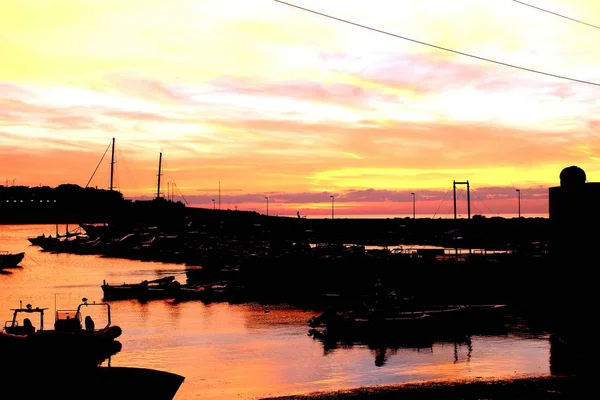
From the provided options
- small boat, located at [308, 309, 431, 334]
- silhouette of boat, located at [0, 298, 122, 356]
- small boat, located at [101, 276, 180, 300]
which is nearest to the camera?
silhouette of boat, located at [0, 298, 122, 356]

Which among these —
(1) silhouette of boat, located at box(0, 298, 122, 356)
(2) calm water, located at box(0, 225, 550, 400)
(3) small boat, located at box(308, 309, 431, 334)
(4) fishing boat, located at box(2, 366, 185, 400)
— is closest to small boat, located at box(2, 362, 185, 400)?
(4) fishing boat, located at box(2, 366, 185, 400)

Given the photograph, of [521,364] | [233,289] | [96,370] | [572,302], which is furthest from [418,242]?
[96,370]

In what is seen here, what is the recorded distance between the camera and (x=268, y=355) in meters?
46.8

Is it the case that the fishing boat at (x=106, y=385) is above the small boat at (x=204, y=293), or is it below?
above

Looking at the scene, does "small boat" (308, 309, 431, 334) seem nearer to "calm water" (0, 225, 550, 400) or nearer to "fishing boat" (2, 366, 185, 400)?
"calm water" (0, 225, 550, 400)

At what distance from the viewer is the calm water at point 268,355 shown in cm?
3888

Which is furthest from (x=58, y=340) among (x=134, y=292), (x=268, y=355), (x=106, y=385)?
(x=134, y=292)

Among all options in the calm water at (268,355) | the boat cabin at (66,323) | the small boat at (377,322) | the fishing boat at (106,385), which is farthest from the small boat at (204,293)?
the fishing boat at (106,385)

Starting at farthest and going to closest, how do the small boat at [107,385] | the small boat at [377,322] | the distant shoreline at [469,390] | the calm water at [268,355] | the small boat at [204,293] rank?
1. the small boat at [204,293]
2. the small boat at [377,322]
3. the calm water at [268,355]
4. the distant shoreline at [469,390]
5. the small boat at [107,385]

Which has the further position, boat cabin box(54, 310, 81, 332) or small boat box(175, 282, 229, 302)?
small boat box(175, 282, 229, 302)

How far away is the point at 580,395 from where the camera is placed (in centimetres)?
3231

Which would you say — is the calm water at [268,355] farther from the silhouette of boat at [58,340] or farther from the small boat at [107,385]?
the small boat at [107,385]

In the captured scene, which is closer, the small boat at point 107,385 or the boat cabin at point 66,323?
the small boat at point 107,385

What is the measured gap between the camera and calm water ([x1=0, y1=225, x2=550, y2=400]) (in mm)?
38875
